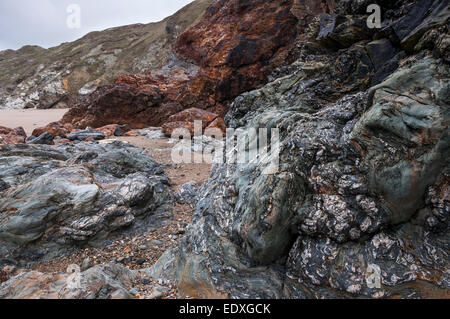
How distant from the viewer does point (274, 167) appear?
10.3 ft

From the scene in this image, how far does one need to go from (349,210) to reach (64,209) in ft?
14.8

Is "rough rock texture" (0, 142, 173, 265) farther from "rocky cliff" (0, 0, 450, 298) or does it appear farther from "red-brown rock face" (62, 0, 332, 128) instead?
"red-brown rock face" (62, 0, 332, 128)

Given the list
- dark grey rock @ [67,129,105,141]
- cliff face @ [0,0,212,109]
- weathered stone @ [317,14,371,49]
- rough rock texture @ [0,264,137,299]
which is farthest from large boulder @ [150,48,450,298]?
cliff face @ [0,0,212,109]

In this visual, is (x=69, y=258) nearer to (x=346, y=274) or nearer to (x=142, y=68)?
(x=346, y=274)

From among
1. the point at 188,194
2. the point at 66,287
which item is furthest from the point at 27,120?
the point at 66,287

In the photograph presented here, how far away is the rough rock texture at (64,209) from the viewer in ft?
13.3

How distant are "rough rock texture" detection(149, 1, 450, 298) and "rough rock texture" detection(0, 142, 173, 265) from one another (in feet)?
5.38

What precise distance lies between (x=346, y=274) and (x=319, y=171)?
1119 millimetres

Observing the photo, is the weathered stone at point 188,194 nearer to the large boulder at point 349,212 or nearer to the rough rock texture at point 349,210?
the rough rock texture at point 349,210

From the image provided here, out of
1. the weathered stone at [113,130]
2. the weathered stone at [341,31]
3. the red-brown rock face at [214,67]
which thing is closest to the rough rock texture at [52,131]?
the weathered stone at [113,130]

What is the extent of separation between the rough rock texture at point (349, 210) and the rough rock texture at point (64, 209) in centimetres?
164

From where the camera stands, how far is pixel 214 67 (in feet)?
→ 50.3

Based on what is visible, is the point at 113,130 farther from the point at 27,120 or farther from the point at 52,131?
the point at 27,120

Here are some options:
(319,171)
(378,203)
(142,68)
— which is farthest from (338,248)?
(142,68)
